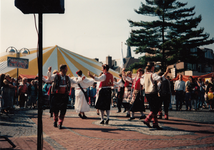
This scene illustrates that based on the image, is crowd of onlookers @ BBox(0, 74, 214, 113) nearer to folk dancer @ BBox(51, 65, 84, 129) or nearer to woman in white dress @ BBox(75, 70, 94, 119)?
woman in white dress @ BBox(75, 70, 94, 119)

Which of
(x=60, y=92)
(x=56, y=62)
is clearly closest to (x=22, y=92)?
(x=56, y=62)

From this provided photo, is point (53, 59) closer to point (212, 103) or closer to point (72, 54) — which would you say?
point (72, 54)

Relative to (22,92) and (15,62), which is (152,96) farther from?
Answer: (22,92)

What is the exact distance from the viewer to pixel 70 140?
4.95m

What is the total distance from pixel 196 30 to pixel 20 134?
877 inches

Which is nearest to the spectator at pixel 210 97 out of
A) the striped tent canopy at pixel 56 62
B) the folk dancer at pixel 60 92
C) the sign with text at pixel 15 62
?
the striped tent canopy at pixel 56 62

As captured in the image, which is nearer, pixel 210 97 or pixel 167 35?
pixel 210 97

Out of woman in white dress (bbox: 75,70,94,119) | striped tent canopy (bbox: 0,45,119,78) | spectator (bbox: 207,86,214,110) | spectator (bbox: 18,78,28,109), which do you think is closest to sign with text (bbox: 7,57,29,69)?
spectator (bbox: 18,78,28,109)

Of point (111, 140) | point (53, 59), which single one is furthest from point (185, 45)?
point (111, 140)

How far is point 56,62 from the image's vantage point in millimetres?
17828

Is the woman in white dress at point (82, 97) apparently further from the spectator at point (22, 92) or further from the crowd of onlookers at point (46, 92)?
the spectator at point (22, 92)

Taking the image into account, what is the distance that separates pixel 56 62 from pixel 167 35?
40.3 feet

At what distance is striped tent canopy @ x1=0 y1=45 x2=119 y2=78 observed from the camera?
53.9 feet

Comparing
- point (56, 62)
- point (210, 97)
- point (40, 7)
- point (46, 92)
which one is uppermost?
point (56, 62)
